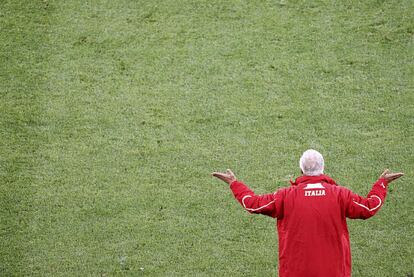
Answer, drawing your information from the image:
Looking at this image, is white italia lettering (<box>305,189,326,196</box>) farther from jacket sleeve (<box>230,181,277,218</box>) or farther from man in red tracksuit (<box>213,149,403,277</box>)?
jacket sleeve (<box>230,181,277,218</box>)

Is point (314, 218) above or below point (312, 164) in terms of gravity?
below

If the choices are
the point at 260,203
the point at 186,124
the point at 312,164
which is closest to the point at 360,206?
the point at 312,164

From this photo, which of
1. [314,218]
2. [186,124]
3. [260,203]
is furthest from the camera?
[186,124]

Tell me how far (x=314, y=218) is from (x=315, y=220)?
2cm

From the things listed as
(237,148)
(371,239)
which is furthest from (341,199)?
(237,148)

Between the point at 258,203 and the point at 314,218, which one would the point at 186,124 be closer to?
the point at 258,203

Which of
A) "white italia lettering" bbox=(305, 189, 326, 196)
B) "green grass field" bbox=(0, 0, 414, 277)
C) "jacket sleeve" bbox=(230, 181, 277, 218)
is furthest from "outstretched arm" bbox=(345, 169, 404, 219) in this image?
"green grass field" bbox=(0, 0, 414, 277)

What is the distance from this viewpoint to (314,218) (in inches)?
201

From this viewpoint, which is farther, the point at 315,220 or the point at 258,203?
the point at 258,203

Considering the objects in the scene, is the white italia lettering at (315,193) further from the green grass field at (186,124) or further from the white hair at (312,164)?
the green grass field at (186,124)

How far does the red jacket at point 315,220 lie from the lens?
510cm

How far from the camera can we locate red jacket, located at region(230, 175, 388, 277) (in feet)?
16.7

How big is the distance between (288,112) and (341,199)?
12.0 feet

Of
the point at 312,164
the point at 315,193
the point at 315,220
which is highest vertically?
the point at 312,164
